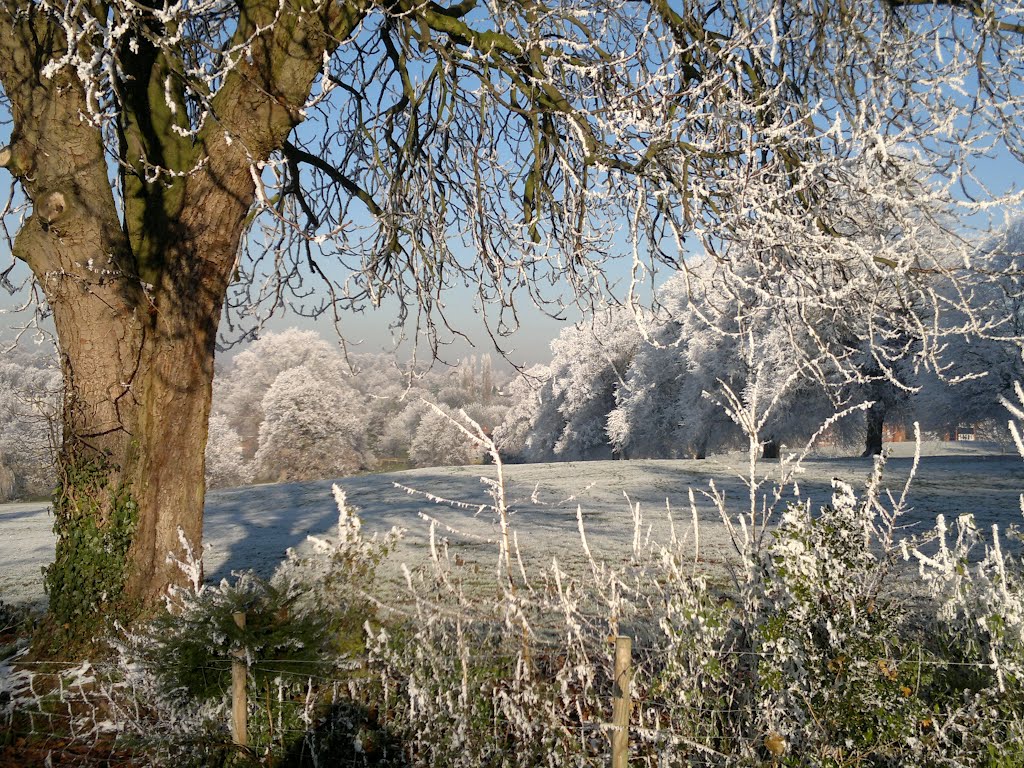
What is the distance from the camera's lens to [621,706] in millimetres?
2697

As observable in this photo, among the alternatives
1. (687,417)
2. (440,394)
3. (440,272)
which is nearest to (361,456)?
(687,417)

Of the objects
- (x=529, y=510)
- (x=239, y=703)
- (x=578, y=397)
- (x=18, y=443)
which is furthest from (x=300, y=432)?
(x=239, y=703)

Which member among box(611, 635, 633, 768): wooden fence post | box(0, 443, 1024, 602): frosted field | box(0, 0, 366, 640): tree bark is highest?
box(0, 0, 366, 640): tree bark

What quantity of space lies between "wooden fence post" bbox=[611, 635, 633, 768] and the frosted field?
4.58 meters

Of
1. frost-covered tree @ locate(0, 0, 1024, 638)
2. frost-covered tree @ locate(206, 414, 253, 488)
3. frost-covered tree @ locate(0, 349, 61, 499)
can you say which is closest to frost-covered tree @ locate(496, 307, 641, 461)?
frost-covered tree @ locate(206, 414, 253, 488)

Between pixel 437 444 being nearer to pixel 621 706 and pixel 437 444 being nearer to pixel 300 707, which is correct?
pixel 300 707

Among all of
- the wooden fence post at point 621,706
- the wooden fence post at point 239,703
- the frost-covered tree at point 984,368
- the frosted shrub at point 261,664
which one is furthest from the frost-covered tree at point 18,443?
the wooden fence post at point 621,706

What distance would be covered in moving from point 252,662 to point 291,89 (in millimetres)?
3948

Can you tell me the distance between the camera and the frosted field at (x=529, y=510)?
9.40m

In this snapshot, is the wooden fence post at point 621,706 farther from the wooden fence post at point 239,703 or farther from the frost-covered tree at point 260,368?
the frost-covered tree at point 260,368

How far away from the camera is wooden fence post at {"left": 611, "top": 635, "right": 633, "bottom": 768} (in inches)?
104

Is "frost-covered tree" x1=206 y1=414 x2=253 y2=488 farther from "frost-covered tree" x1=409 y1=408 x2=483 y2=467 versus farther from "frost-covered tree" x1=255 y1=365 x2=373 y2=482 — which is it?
"frost-covered tree" x1=409 y1=408 x2=483 y2=467

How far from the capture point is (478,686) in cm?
371

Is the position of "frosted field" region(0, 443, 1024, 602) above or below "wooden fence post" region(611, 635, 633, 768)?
below
